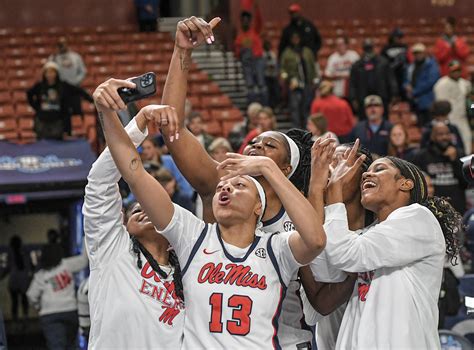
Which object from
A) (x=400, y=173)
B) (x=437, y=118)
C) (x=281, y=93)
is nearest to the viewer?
(x=400, y=173)

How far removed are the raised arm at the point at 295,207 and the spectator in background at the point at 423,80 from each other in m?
9.97

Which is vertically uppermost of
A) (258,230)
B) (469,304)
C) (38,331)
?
(258,230)

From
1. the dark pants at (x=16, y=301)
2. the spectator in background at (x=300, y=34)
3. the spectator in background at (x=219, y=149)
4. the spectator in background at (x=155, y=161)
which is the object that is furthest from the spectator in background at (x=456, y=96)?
the dark pants at (x=16, y=301)

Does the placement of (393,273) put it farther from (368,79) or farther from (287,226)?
(368,79)

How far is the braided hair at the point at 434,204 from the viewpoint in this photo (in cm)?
452

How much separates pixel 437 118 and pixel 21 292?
460cm

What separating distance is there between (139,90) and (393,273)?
1.27m

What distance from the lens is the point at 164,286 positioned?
4.68 m

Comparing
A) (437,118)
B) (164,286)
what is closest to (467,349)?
(164,286)

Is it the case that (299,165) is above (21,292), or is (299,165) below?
above

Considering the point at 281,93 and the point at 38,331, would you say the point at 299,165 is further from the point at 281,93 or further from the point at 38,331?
the point at 281,93

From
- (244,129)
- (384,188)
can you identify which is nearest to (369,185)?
(384,188)

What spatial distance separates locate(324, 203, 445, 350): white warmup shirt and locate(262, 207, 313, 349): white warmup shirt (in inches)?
7.3

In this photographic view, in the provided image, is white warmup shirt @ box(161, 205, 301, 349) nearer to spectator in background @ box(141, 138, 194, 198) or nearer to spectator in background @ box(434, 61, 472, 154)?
spectator in background @ box(141, 138, 194, 198)
